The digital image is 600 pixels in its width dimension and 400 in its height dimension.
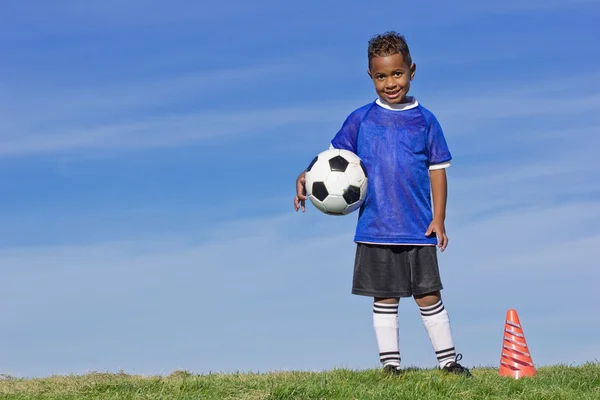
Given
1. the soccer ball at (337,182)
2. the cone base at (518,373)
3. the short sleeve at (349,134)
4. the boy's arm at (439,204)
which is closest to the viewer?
the soccer ball at (337,182)

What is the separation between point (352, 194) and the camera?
8914 millimetres

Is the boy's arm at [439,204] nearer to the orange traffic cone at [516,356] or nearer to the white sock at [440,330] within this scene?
the white sock at [440,330]

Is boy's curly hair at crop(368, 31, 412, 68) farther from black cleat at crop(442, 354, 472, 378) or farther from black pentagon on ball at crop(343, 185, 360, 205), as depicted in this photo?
black cleat at crop(442, 354, 472, 378)

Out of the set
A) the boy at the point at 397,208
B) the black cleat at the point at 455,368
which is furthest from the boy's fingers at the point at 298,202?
the black cleat at the point at 455,368

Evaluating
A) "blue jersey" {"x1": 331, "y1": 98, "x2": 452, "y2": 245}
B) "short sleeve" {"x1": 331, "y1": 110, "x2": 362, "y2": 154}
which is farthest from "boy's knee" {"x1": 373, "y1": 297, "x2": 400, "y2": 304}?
"short sleeve" {"x1": 331, "y1": 110, "x2": 362, "y2": 154}

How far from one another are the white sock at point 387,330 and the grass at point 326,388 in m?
0.24

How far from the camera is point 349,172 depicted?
29.1ft

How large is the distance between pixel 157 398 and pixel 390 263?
2.97 metres

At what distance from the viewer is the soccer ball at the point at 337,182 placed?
8.87m

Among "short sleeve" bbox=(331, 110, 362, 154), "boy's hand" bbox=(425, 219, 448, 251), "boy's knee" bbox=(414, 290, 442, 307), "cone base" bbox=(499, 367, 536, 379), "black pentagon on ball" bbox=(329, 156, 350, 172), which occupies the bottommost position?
"cone base" bbox=(499, 367, 536, 379)

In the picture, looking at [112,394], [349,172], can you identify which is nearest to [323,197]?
[349,172]

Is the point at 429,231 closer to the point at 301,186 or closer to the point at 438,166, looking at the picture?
the point at 438,166

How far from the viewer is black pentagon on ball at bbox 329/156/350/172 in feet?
29.2

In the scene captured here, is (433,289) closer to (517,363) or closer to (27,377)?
(517,363)
